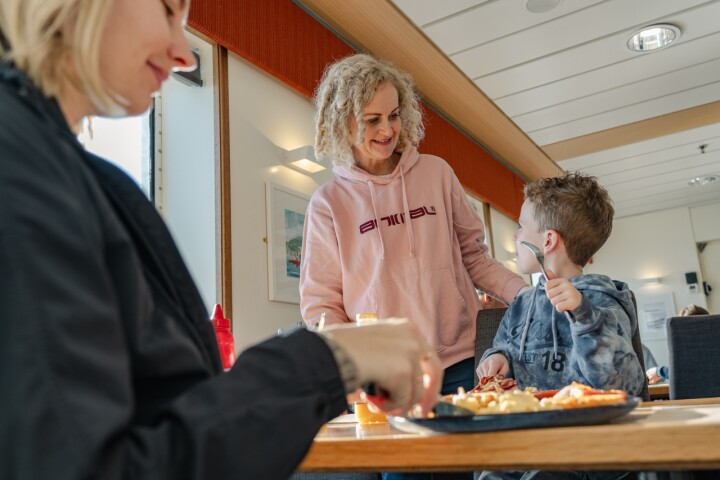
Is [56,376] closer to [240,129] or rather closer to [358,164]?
[358,164]

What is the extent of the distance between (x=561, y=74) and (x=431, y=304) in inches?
141

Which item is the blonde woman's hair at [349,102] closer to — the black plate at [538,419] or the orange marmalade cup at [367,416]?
the orange marmalade cup at [367,416]

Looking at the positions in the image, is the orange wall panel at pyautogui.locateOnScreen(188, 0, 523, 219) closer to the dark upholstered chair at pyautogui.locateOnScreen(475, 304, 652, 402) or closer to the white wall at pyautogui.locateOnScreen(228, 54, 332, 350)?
the white wall at pyautogui.locateOnScreen(228, 54, 332, 350)

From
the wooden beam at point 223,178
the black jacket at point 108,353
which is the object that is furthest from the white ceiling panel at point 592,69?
the black jacket at point 108,353

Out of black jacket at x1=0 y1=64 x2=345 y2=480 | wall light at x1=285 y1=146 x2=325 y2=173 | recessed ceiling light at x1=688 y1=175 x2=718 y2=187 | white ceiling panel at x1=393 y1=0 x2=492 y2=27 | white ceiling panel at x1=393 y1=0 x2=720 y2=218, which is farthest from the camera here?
recessed ceiling light at x1=688 y1=175 x2=718 y2=187

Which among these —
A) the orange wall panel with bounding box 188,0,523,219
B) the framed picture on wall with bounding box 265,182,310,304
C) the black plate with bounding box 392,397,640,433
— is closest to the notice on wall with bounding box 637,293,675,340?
the orange wall panel with bounding box 188,0,523,219

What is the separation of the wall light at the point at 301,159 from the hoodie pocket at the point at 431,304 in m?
1.62

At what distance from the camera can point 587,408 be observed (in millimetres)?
719

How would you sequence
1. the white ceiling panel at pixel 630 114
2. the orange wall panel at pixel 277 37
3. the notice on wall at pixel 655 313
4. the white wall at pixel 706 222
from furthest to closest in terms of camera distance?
the notice on wall at pixel 655 313 < the white wall at pixel 706 222 < the white ceiling panel at pixel 630 114 < the orange wall panel at pixel 277 37

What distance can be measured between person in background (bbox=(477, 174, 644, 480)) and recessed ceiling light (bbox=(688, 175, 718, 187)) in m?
6.71

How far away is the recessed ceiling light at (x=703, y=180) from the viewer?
25.7ft

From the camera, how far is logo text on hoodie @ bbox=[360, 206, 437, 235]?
2.10m

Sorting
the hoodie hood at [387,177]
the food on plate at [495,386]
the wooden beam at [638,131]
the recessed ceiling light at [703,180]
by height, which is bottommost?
the food on plate at [495,386]

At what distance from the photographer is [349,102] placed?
2217mm
